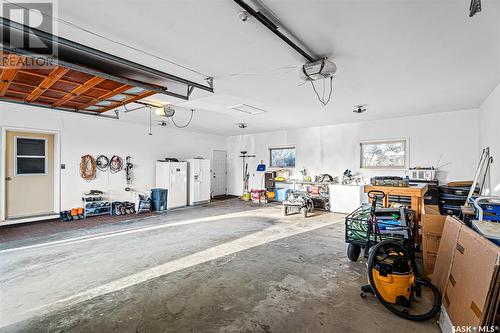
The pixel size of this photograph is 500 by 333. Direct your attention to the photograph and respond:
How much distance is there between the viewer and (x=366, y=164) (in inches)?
275

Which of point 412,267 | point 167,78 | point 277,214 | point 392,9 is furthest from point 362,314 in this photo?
point 277,214

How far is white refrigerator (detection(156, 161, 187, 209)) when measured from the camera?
7.60 m

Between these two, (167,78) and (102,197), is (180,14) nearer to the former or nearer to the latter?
(167,78)

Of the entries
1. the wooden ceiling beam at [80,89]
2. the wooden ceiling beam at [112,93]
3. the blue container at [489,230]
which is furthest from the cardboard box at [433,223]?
the wooden ceiling beam at [80,89]

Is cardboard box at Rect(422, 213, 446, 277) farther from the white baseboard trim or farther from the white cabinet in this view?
the white baseboard trim

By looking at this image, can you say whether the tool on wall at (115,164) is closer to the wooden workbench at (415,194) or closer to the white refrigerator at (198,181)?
the white refrigerator at (198,181)

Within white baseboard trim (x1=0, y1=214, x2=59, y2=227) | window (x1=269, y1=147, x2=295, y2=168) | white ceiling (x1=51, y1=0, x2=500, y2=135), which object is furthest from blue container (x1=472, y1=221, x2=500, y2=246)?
white baseboard trim (x1=0, y1=214, x2=59, y2=227)

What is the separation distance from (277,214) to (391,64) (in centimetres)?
475

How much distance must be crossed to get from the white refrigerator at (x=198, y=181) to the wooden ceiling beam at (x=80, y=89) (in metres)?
4.19

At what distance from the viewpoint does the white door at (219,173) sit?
33.6 feet

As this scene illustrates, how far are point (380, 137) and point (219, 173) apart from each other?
6685 mm

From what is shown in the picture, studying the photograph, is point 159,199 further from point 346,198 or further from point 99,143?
point 346,198

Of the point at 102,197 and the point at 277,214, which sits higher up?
the point at 102,197

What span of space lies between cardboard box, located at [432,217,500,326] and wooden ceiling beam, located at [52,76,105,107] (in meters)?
4.58
